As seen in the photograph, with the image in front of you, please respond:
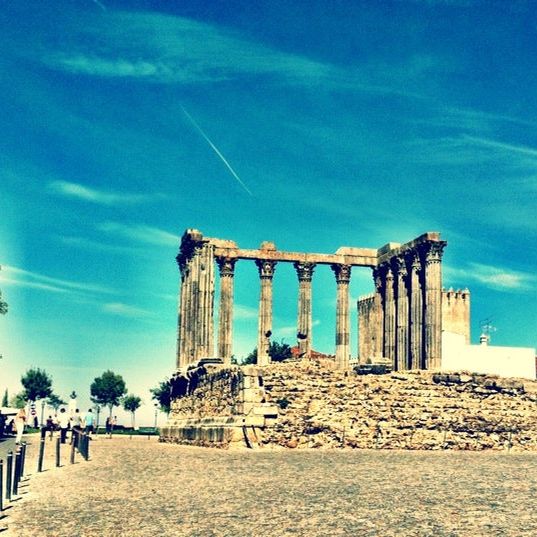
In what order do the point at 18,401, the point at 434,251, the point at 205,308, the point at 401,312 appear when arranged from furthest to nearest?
the point at 18,401 < the point at 401,312 < the point at 205,308 < the point at 434,251

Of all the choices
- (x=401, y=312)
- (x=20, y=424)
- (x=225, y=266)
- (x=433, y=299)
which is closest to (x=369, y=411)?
(x=20, y=424)

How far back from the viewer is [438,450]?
28344 millimetres

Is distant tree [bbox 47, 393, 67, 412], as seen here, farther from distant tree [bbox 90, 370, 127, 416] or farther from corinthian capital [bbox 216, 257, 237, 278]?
corinthian capital [bbox 216, 257, 237, 278]

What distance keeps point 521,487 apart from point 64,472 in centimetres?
1027

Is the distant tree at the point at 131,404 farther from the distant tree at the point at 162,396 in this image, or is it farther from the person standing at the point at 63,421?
the person standing at the point at 63,421

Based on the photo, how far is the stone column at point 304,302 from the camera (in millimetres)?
49094

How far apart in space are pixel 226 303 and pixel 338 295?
22.1ft

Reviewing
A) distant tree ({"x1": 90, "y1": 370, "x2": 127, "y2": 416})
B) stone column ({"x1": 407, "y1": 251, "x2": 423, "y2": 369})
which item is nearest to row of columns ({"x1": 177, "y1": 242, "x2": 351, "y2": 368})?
stone column ({"x1": 407, "y1": 251, "x2": 423, "y2": 369})

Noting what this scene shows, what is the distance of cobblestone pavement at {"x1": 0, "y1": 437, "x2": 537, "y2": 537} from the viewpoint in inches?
451

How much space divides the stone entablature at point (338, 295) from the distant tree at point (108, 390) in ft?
149

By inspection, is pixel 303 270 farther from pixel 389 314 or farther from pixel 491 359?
pixel 491 359

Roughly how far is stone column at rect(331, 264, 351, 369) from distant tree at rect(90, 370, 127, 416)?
4892cm

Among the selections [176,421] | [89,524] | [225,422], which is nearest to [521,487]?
[89,524]

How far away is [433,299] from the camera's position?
4434 centimetres
